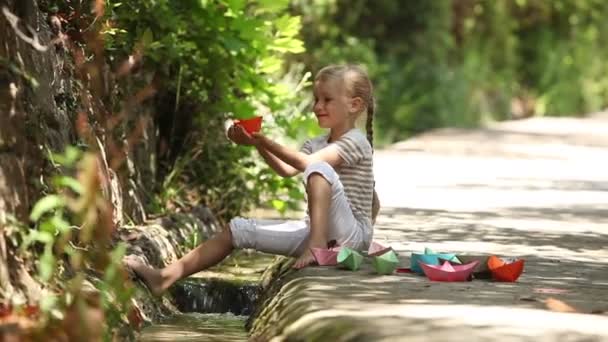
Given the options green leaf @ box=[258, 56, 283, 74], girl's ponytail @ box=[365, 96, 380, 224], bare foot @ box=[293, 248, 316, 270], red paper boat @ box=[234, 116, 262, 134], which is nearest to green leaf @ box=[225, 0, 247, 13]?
green leaf @ box=[258, 56, 283, 74]

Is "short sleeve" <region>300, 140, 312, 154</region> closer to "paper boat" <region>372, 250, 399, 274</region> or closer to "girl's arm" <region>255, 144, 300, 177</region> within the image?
"girl's arm" <region>255, 144, 300, 177</region>

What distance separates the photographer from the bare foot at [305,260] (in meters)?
7.64

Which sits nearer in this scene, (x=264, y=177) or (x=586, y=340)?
(x=586, y=340)

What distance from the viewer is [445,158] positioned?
17.0 meters

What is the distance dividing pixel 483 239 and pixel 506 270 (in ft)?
7.91

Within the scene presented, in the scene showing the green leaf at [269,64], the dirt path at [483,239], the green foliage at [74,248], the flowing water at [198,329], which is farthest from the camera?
the green leaf at [269,64]

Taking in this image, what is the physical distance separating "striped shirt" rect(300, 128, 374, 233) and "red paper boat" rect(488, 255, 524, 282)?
1038mm

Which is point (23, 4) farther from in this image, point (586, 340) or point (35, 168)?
point (586, 340)

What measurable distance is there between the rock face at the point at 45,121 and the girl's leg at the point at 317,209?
111 centimetres

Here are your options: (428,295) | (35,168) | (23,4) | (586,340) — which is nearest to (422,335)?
(586,340)

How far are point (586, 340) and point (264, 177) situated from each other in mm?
5928

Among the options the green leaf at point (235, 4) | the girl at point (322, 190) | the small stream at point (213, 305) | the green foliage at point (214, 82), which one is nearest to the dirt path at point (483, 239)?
the girl at point (322, 190)

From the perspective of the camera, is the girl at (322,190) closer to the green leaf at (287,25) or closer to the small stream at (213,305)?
the small stream at (213,305)

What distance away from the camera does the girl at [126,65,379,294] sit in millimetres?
7727
